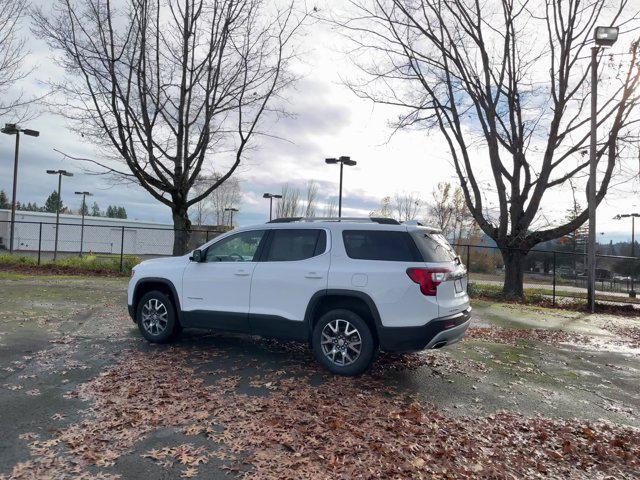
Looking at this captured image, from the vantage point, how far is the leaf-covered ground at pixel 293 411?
361 cm

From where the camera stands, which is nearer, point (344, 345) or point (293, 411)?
point (293, 411)

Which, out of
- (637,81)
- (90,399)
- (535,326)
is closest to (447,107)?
(637,81)

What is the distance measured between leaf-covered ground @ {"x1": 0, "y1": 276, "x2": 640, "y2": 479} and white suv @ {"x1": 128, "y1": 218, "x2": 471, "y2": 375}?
509 mm

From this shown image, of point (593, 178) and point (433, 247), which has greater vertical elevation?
point (593, 178)

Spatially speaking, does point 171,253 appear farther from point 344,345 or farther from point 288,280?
point 344,345

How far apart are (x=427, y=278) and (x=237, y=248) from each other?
2.80 metres

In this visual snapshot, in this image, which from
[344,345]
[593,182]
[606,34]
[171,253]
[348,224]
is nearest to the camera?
[344,345]

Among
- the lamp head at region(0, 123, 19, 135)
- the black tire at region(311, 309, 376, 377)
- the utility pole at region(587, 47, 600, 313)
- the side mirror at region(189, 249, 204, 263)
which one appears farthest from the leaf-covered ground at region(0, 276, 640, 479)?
the lamp head at region(0, 123, 19, 135)

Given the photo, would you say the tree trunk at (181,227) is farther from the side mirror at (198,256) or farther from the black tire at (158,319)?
the side mirror at (198,256)

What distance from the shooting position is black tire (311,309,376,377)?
5566 mm

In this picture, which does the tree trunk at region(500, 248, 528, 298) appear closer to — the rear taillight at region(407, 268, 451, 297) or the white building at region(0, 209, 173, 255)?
the rear taillight at region(407, 268, 451, 297)

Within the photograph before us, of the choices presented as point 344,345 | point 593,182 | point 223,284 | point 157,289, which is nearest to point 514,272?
point 593,182

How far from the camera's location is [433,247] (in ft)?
19.0

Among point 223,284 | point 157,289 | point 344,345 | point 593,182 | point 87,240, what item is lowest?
point 344,345
